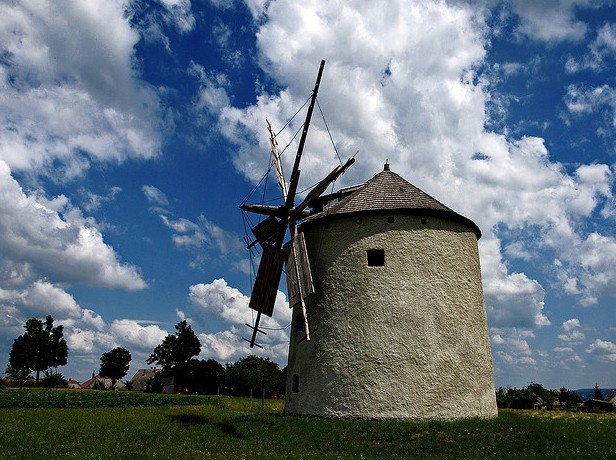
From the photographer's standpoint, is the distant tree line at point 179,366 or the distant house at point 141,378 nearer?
the distant tree line at point 179,366

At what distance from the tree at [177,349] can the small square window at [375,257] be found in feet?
180

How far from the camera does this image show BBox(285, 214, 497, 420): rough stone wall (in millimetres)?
14414

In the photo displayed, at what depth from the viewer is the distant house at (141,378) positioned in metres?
86.1

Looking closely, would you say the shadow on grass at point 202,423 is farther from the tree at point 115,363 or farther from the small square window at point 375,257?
the tree at point 115,363

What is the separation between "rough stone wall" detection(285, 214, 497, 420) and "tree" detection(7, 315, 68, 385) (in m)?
58.4

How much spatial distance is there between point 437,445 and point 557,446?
2.63m

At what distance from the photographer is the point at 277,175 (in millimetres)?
19953

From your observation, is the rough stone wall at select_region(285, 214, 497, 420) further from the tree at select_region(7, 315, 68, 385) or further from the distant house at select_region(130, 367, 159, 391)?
the distant house at select_region(130, 367, 159, 391)

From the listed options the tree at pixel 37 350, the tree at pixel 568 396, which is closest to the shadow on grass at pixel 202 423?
the tree at pixel 568 396

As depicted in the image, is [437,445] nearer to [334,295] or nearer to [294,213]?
[334,295]

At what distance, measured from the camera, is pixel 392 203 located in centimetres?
1608

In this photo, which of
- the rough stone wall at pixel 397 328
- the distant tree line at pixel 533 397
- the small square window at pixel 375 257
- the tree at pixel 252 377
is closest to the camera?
the rough stone wall at pixel 397 328

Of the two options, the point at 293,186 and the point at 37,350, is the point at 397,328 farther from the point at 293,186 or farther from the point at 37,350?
the point at 37,350

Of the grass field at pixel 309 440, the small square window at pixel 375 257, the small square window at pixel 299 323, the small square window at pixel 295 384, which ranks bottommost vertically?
the grass field at pixel 309 440
